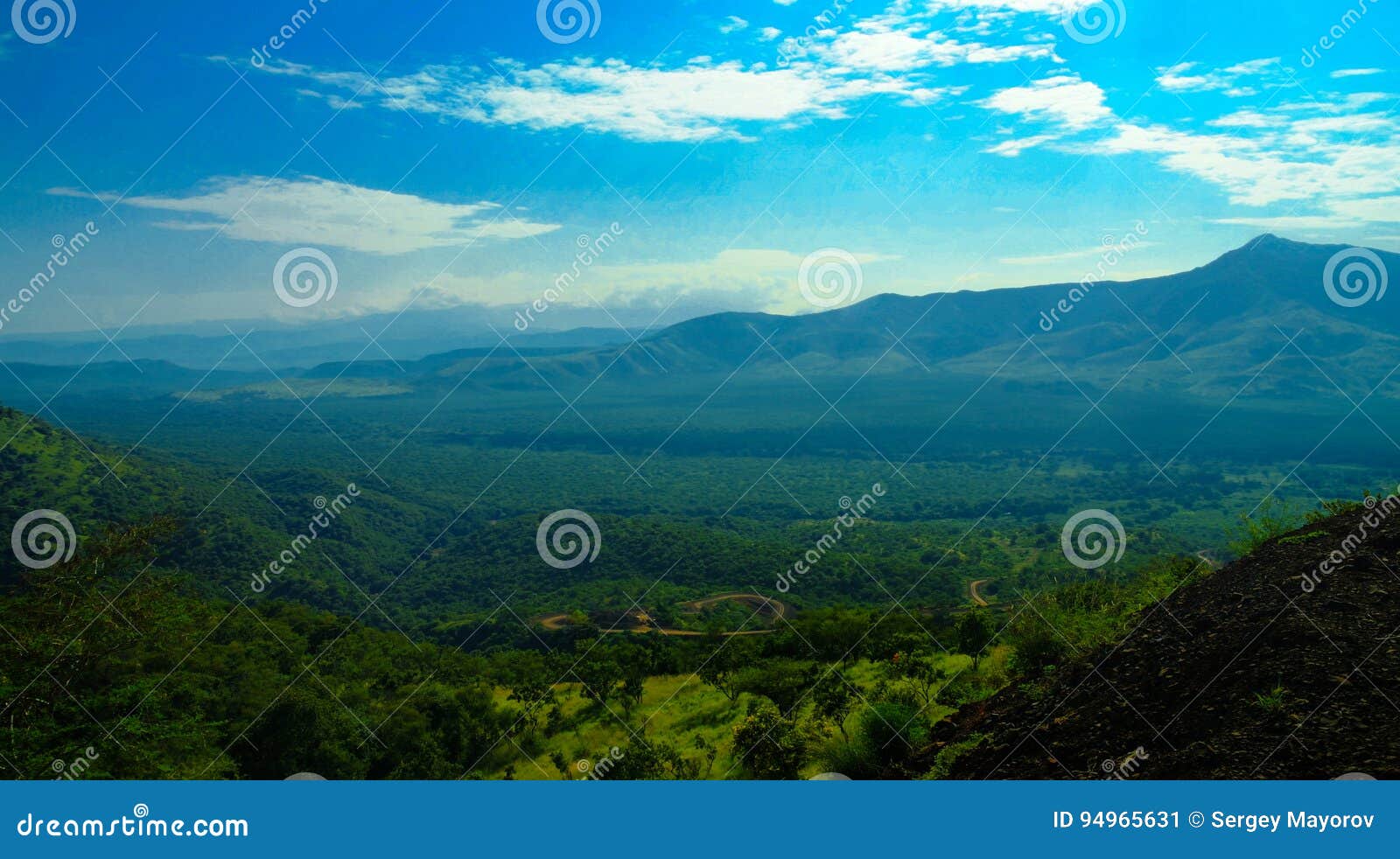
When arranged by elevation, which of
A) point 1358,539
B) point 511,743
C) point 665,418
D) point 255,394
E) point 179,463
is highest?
point 255,394

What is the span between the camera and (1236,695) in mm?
5242

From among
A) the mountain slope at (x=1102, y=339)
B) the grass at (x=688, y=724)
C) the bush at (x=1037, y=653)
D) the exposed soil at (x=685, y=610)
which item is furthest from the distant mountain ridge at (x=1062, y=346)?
the bush at (x=1037, y=653)

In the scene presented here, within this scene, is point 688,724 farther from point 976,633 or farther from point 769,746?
point 976,633

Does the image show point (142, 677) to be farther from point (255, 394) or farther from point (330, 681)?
point (255, 394)

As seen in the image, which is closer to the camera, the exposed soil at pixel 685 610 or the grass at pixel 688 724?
the grass at pixel 688 724

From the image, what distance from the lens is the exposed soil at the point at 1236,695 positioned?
4.77m

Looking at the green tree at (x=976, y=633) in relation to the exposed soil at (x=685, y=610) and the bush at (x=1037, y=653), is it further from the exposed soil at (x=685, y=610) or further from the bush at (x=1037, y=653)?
the exposed soil at (x=685, y=610)

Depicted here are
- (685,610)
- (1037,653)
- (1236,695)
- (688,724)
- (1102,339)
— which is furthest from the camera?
(1102,339)

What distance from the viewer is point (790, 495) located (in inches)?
2402

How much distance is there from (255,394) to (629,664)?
443 feet

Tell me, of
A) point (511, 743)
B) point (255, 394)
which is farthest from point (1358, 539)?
point (255, 394)

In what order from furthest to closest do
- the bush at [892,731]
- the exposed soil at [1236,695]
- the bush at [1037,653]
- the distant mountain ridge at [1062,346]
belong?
1. the distant mountain ridge at [1062,346]
2. the bush at [1037,653]
3. the bush at [892,731]
4. the exposed soil at [1236,695]

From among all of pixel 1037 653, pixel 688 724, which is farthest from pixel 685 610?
pixel 1037 653

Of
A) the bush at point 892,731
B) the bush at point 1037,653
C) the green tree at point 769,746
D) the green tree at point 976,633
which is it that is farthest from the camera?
the green tree at point 976,633
